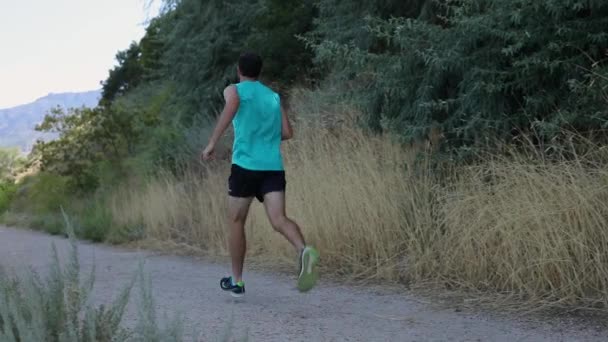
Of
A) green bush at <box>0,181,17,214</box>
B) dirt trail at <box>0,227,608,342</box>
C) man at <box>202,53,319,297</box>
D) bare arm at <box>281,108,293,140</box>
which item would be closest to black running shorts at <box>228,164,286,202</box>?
man at <box>202,53,319,297</box>

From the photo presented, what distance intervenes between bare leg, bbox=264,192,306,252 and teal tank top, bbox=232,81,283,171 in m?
0.24

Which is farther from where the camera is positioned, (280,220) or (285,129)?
(285,129)

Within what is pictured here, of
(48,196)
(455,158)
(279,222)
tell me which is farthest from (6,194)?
(279,222)

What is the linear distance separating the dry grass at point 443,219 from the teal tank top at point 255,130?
5.70ft

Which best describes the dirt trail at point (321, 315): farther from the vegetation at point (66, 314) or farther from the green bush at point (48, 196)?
the green bush at point (48, 196)

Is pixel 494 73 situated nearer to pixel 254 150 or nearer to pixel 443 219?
pixel 443 219

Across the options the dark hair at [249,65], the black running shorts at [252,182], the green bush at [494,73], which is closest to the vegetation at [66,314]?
the black running shorts at [252,182]

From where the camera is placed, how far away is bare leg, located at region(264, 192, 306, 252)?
21.1ft

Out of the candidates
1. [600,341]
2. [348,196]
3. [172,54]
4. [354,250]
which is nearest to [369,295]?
[354,250]

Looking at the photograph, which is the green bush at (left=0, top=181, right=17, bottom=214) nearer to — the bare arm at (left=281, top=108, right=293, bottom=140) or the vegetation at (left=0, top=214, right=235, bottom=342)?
the bare arm at (left=281, top=108, right=293, bottom=140)

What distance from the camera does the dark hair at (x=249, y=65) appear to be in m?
6.53

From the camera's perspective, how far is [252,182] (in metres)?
6.50

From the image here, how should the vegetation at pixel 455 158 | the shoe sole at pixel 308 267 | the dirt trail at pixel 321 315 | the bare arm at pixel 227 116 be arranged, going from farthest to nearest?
the bare arm at pixel 227 116 < the vegetation at pixel 455 158 < the shoe sole at pixel 308 267 < the dirt trail at pixel 321 315

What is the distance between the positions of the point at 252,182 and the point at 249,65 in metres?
0.98
